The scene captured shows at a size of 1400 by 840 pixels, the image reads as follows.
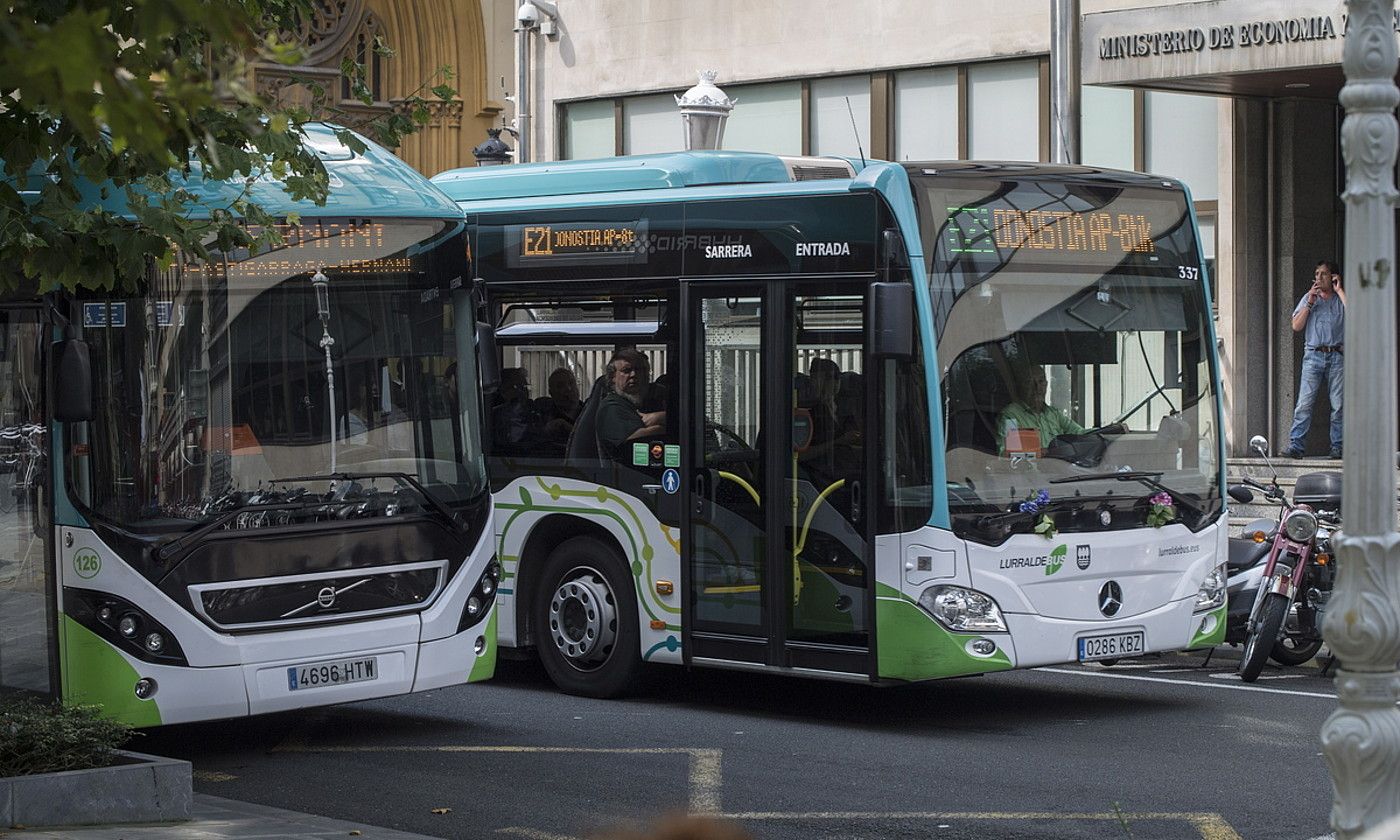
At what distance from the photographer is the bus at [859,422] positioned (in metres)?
10.5

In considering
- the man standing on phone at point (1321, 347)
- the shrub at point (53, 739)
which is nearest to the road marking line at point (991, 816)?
the shrub at point (53, 739)

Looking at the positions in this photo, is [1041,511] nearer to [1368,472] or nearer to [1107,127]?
[1368,472]

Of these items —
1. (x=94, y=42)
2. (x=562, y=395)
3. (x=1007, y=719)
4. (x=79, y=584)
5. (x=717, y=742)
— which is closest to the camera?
(x=94, y=42)

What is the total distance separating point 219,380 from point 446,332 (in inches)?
51.6

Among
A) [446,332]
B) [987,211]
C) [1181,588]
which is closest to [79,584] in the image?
[446,332]

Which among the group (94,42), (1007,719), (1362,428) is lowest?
(1007,719)

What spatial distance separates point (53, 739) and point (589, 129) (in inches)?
769

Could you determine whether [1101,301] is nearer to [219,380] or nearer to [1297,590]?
[1297,590]

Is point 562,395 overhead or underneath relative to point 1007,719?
overhead

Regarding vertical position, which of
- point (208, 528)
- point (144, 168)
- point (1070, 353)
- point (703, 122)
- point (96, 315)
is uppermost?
point (703, 122)

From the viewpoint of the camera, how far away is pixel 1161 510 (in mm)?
11148

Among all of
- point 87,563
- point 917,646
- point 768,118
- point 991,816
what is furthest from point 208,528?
point 768,118

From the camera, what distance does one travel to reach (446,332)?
10.6 metres

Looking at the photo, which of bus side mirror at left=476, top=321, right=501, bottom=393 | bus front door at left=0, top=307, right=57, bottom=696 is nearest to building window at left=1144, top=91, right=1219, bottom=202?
bus side mirror at left=476, top=321, right=501, bottom=393
